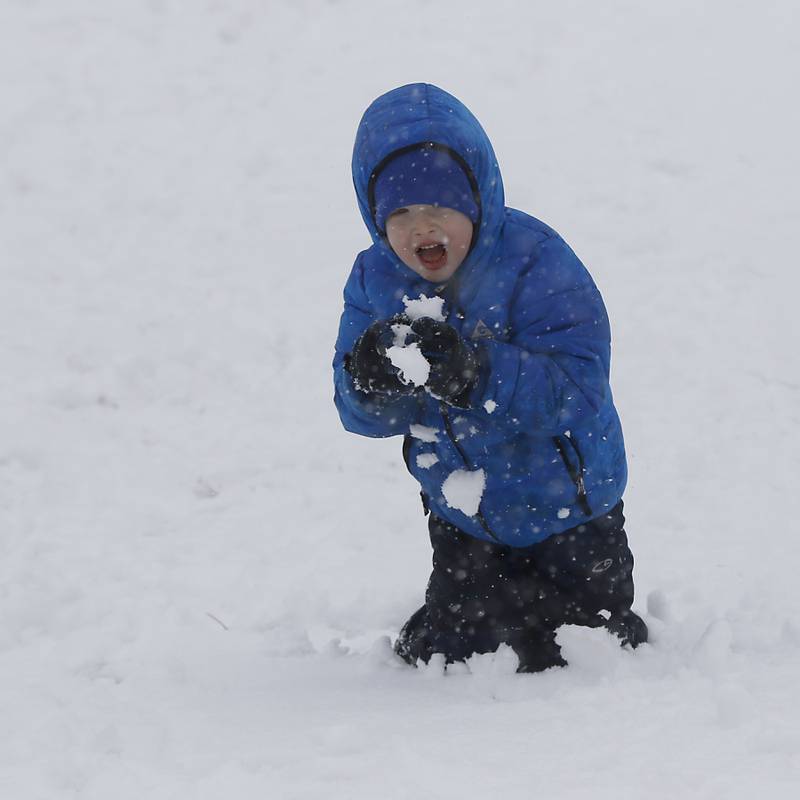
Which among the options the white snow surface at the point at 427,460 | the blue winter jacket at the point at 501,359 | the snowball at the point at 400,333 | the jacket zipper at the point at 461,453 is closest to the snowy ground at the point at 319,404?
the jacket zipper at the point at 461,453

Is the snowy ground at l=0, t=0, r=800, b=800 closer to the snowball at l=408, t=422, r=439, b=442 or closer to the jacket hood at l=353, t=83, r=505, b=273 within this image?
the snowball at l=408, t=422, r=439, b=442

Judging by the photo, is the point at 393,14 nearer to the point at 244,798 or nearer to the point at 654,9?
the point at 654,9

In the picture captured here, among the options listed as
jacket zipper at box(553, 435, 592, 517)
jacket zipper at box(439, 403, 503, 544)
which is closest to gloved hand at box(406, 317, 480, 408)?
jacket zipper at box(439, 403, 503, 544)

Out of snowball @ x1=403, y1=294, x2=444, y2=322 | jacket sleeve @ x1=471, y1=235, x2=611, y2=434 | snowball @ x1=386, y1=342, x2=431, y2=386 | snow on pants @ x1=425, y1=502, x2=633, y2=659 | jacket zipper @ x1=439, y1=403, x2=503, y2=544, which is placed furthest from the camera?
snow on pants @ x1=425, y1=502, x2=633, y2=659

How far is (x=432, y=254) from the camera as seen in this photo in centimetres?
246

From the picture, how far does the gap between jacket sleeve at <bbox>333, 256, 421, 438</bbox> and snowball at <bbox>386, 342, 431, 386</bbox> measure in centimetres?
25

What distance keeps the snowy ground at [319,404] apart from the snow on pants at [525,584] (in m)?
0.15

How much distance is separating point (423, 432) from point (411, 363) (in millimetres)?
487

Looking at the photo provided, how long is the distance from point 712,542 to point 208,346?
8.95ft

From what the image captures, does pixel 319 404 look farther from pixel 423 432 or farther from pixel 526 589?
pixel 423 432

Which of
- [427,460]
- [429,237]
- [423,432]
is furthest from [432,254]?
[427,460]

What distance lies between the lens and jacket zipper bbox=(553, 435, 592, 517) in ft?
8.95

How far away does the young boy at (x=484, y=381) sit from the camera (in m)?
2.36

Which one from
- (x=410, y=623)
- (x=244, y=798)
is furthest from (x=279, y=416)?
(x=244, y=798)
